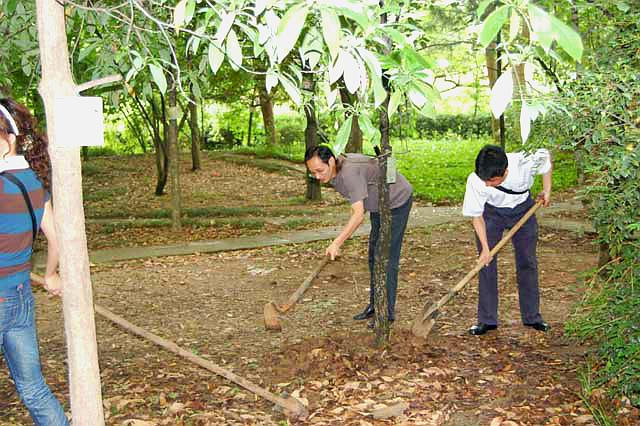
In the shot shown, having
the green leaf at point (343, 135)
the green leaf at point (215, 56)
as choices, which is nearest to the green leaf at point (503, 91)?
the green leaf at point (343, 135)

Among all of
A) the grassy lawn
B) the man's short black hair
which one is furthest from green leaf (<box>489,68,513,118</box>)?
the grassy lawn

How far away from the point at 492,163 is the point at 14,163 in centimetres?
313

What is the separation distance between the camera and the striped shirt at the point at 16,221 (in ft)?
10.3

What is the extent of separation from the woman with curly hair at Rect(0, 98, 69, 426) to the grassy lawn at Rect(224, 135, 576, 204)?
8.54 m

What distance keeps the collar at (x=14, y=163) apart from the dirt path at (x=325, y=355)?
1.76 m

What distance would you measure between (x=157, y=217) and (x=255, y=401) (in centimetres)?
888

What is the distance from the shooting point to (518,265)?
552 centimetres

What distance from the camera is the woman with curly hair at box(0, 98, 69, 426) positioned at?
3.16 meters

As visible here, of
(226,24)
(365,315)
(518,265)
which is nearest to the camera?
(226,24)

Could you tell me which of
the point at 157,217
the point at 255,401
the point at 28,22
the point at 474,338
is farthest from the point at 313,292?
the point at 157,217

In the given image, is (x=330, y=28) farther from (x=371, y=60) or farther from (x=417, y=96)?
(x=417, y=96)

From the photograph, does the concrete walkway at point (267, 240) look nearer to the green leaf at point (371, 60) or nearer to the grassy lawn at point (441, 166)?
the grassy lawn at point (441, 166)

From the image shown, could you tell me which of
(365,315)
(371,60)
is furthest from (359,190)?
(371,60)

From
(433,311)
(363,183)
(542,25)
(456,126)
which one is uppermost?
(542,25)
